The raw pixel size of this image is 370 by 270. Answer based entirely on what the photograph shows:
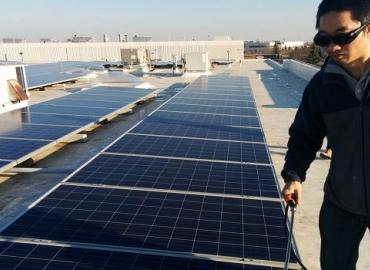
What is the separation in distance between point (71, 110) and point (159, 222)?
12.1 m

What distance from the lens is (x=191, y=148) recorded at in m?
10.5

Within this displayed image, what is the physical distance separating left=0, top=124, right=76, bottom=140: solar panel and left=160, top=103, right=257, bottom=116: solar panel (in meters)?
5.19

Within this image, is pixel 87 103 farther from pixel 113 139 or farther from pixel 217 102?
pixel 217 102

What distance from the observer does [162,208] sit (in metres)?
6.42

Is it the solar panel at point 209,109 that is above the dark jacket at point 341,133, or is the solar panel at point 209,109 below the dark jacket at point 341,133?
below

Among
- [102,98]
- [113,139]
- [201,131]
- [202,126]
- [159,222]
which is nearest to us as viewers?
[159,222]

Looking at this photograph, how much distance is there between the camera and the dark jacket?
371cm

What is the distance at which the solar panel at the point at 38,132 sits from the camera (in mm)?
12055

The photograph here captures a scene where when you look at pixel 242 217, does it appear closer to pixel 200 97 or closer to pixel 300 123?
pixel 300 123

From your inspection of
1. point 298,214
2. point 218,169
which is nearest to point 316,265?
point 298,214

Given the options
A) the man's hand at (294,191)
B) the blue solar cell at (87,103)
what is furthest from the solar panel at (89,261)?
the blue solar cell at (87,103)

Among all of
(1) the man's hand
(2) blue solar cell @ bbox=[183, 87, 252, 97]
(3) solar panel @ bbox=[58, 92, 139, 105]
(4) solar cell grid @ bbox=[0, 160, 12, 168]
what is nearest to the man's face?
(1) the man's hand

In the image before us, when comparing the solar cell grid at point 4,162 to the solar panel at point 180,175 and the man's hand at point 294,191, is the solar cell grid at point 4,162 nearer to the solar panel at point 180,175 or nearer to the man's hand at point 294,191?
the solar panel at point 180,175

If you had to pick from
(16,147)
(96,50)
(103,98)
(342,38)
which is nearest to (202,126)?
(16,147)
